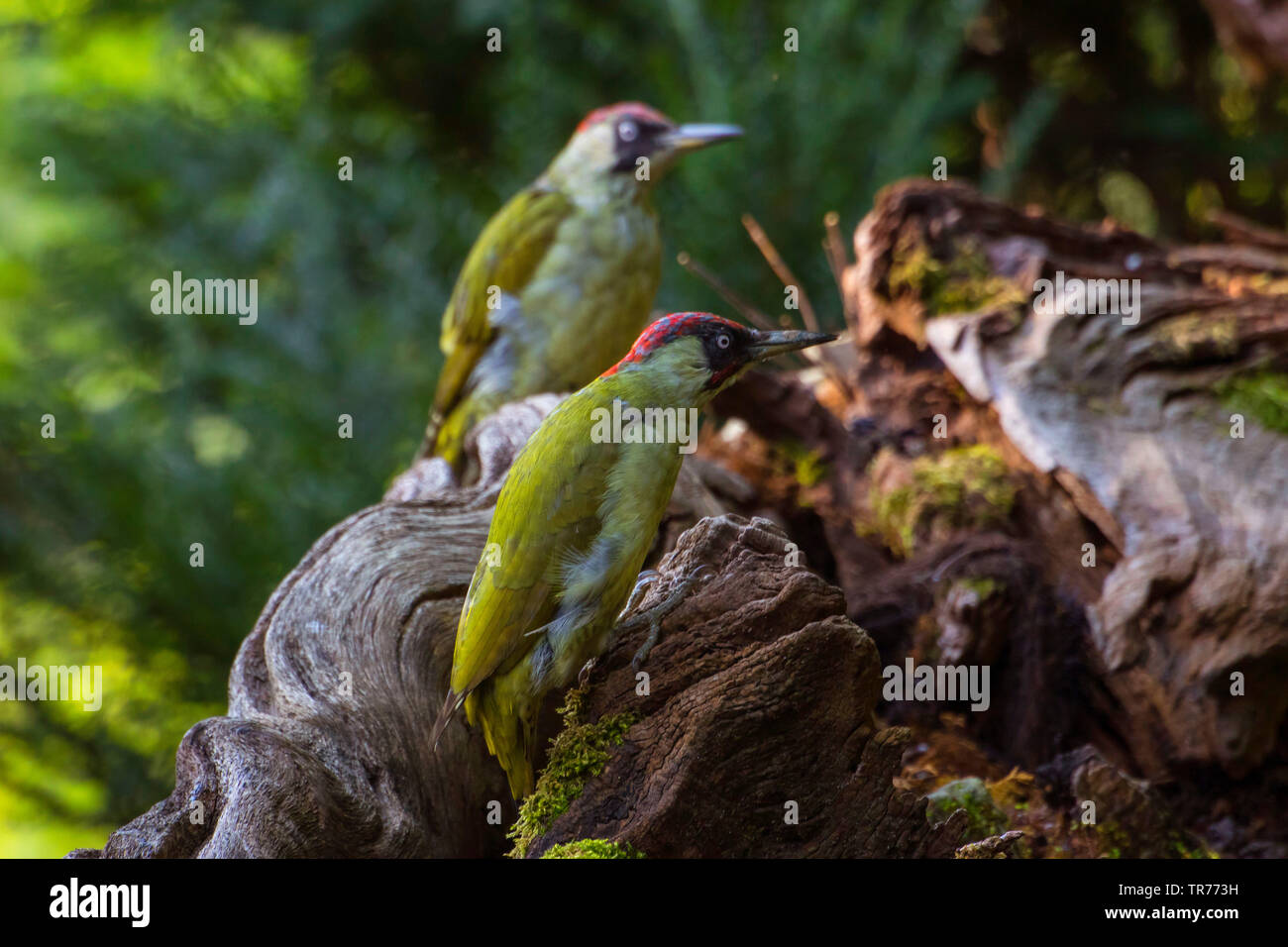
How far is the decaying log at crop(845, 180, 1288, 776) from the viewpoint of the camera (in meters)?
3.54

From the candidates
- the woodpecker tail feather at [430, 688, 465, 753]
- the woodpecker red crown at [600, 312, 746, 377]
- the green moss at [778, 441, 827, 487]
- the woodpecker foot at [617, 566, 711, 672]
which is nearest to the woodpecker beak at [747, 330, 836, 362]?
the woodpecker red crown at [600, 312, 746, 377]

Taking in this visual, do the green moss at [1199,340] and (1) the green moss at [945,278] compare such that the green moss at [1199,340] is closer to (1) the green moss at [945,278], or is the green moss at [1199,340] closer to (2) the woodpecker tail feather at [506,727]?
(1) the green moss at [945,278]

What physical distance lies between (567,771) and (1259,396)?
281 cm

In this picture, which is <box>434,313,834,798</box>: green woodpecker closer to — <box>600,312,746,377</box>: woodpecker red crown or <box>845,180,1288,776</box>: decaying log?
<box>600,312,746,377</box>: woodpecker red crown

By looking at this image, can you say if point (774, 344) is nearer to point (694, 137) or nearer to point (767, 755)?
point (767, 755)

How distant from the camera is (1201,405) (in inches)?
162

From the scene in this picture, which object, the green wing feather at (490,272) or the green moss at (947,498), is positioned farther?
the green wing feather at (490,272)

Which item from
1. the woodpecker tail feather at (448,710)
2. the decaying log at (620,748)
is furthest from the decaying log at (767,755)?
the woodpecker tail feather at (448,710)

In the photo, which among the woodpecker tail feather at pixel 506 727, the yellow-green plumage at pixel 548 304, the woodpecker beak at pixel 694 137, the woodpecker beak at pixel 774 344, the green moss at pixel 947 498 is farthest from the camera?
the woodpecker beak at pixel 694 137

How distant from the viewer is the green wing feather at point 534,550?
273 cm

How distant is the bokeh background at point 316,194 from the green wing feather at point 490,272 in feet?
4.29

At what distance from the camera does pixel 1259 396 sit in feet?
13.4

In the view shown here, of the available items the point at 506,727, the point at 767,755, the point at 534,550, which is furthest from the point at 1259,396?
the point at 506,727
